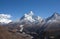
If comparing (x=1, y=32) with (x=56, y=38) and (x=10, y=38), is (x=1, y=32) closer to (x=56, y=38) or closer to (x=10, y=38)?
(x=10, y=38)

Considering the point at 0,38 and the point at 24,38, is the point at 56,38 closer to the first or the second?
the point at 0,38

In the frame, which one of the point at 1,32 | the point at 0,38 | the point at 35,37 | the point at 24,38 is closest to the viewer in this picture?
the point at 0,38

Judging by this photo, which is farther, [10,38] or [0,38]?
[10,38]

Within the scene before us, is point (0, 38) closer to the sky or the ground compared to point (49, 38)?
closer to the sky

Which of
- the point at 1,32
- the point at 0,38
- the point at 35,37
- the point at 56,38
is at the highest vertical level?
the point at 35,37

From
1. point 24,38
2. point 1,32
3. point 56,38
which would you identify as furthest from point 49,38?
point 24,38

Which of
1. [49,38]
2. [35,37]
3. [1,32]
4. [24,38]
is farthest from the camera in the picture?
[35,37]

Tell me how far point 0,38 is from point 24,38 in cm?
3472

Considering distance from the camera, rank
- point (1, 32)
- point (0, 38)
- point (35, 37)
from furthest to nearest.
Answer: point (35, 37) → point (1, 32) → point (0, 38)

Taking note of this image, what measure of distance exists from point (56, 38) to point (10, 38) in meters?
37.0

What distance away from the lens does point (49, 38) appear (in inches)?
3108

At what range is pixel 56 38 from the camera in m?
73.3

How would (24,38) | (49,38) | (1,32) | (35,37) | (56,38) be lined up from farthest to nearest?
(35,37) < (24,38) < (1,32) < (49,38) < (56,38)

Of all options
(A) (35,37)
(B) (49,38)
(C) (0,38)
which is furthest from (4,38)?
(A) (35,37)
